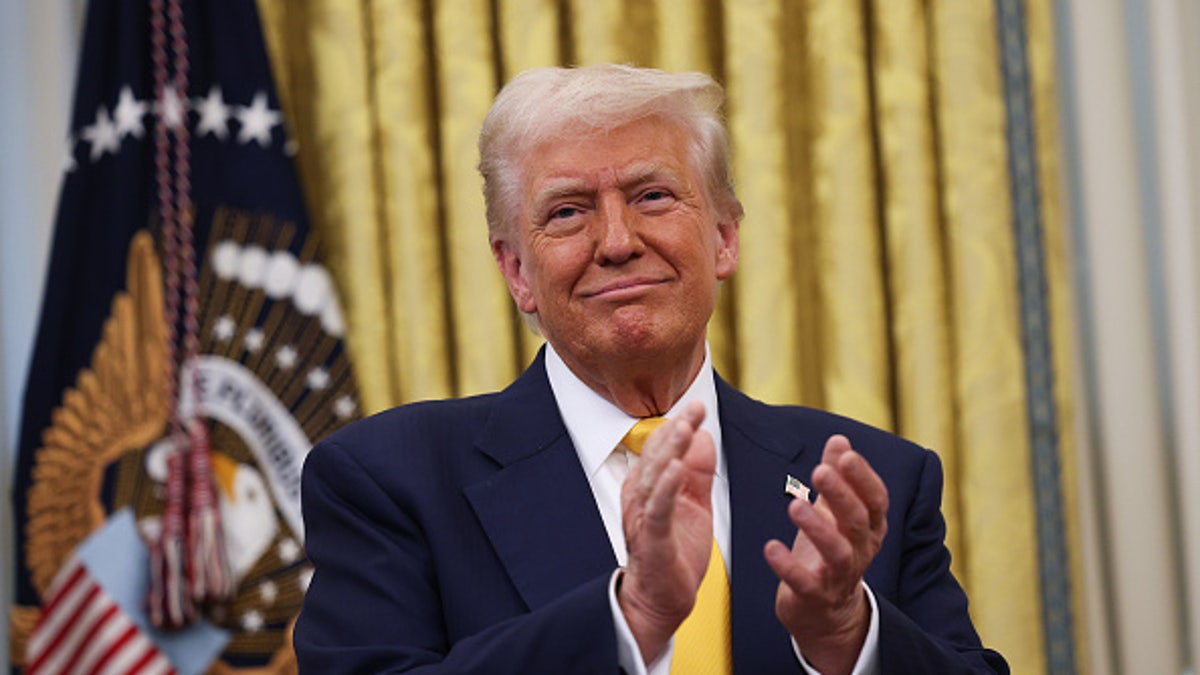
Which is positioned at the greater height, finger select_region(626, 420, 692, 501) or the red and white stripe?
finger select_region(626, 420, 692, 501)

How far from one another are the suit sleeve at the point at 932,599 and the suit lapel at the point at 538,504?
1.21 feet

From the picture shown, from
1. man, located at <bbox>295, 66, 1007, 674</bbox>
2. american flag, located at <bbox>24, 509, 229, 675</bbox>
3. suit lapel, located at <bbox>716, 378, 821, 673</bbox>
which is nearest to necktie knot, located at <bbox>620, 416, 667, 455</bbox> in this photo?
man, located at <bbox>295, 66, 1007, 674</bbox>

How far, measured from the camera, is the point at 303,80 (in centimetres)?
364

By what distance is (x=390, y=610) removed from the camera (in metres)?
1.78

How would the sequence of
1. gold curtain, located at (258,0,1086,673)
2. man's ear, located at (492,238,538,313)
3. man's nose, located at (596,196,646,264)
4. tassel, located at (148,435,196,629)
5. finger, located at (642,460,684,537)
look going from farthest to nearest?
gold curtain, located at (258,0,1086,673) < tassel, located at (148,435,196,629) < man's ear, located at (492,238,538,313) < man's nose, located at (596,196,646,264) < finger, located at (642,460,684,537)

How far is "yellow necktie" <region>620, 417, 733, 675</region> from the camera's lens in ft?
5.97

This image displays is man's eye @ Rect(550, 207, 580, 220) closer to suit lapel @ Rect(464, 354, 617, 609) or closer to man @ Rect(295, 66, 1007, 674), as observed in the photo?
man @ Rect(295, 66, 1007, 674)

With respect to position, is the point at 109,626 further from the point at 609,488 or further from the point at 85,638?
the point at 609,488

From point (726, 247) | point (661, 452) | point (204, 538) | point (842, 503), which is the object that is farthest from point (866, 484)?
point (204, 538)

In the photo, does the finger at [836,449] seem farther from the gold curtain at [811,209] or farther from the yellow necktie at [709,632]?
the gold curtain at [811,209]

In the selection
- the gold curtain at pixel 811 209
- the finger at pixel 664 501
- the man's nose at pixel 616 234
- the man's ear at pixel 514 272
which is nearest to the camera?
the finger at pixel 664 501

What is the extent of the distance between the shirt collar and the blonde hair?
9.0 inches

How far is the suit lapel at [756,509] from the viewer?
1.81 meters

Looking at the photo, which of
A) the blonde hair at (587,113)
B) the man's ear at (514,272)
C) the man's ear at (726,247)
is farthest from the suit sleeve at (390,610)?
the man's ear at (726,247)
